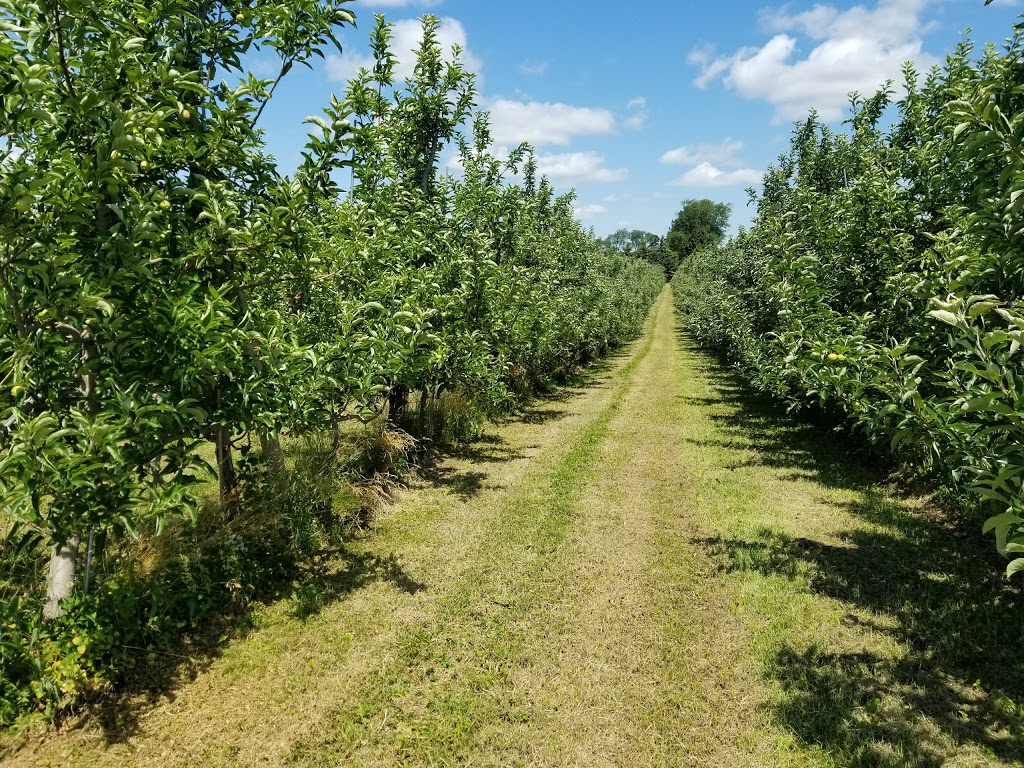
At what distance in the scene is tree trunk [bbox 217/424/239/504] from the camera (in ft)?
22.9

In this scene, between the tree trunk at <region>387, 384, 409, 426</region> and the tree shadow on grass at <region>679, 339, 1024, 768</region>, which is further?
the tree trunk at <region>387, 384, 409, 426</region>

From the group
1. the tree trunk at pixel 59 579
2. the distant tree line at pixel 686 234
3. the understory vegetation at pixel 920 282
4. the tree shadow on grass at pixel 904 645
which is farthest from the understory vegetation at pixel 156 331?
the distant tree line at pixel 686 234

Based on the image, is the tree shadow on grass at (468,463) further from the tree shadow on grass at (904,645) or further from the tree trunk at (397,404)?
the tree shadow on grass at (904,645)

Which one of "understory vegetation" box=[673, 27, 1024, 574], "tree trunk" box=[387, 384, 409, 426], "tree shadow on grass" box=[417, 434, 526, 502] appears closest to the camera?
"understory vegetation" box=[673, 27, 1024, 574]

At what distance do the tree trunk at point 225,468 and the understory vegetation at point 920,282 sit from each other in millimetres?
6778

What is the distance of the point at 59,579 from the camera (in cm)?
527

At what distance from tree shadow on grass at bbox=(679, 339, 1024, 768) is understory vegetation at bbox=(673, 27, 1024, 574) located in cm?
86

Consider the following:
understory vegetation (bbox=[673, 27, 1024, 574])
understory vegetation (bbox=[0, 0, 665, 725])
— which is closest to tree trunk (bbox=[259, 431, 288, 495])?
understory vegetation (bbox=[0, 0, 665, 725])

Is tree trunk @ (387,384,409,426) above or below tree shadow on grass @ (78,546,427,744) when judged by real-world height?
above

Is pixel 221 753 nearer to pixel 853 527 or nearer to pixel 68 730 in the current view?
pixel 68 730

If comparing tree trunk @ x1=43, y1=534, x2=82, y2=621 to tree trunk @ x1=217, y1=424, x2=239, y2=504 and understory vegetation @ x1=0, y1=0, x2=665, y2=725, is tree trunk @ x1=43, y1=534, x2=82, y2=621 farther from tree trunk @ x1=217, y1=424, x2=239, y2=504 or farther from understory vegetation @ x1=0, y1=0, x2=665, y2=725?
tree trunk @ x1=217, y1=424, x2=239, y2=504

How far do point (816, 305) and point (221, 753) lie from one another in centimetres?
861

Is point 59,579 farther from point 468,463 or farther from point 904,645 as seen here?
point 468,463

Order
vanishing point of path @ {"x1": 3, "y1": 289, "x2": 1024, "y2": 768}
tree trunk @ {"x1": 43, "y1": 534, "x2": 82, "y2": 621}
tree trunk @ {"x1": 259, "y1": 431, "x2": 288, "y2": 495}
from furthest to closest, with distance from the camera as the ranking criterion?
tree trunk @ {"x1": 259, "y1": 431, "x2": 288, "y2": 495} < tree trunk @ {"x1": 43, "y1": 534, "x2": 82, "y2": 621} < vanishing point of path @ {"x1": 3, "y1": 289, "x2": 1024, "y2": 768}
